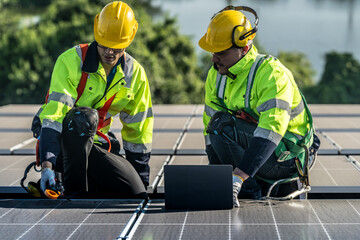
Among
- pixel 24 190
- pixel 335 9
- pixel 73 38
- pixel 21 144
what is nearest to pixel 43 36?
pixel 73 38

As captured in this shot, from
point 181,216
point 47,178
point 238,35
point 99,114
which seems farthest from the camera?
point 99,114

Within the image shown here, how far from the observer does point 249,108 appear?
4.12m

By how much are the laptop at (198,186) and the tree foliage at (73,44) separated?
2007cm

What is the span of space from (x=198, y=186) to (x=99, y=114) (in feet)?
3.66

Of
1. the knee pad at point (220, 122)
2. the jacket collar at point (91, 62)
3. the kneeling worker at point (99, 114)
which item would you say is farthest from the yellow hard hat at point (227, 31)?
the jacket collar at point (91, 62)

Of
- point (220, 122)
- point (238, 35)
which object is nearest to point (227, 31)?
point (238, 35)

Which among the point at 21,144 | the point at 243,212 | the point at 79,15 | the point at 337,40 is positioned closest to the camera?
the point at 243,212

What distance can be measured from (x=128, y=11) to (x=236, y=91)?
97cm

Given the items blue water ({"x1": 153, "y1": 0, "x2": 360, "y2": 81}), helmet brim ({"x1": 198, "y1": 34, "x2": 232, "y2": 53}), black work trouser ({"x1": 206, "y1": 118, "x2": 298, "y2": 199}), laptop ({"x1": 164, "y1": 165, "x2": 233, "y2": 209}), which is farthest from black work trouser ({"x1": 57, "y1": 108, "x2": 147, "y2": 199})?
blue water ({"x1": 153, "y1": 0, "x2": 360, "y2": 81})

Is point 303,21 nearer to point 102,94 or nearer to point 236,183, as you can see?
point 102,94

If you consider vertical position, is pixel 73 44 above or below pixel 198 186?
below

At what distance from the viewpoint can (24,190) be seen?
437cm

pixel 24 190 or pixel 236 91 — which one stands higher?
pixel 236 91

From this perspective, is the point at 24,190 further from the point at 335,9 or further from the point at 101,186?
the point at 335,9
